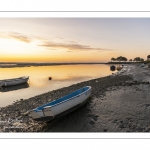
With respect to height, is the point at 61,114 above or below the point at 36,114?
below

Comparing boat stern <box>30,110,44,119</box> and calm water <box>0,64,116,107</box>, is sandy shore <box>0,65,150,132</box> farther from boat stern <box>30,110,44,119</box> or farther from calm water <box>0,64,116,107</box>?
calm water <box>0,64,116,107</box>

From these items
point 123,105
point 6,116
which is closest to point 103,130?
point 123,105

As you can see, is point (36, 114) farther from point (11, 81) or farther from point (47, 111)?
point (11, 81)

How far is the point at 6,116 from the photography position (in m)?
11.5

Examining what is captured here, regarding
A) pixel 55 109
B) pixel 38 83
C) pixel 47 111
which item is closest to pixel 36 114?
pixel 47 111

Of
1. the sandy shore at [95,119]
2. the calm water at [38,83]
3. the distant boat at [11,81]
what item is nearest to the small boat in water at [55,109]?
the sandy shore at [95,119]

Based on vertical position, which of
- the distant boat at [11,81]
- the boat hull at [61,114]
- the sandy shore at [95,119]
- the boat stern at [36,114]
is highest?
the distant boat at [11,81]

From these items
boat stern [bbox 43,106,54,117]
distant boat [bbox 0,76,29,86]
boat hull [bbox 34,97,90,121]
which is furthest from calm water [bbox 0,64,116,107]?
boat stern [bbox 43,106,54,117]

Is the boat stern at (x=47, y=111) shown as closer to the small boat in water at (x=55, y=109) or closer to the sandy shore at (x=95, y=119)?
the small boat in water at (x=55, y=109)

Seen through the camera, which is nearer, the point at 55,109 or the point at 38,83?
the point at 55,109
